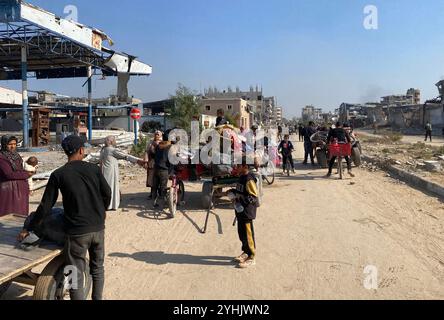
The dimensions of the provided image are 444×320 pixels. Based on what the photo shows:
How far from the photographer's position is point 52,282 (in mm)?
3809

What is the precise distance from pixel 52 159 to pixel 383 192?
45.7 feet

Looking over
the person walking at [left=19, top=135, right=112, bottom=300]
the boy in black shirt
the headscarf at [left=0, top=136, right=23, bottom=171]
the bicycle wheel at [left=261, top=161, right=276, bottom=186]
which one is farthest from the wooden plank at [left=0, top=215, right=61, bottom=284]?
the bicycle wheel at [left=261, top=161, right=276, bottom=186]

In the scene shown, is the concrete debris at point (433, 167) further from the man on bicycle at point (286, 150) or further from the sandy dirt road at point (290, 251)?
the man on bicycle at point (286, 150)

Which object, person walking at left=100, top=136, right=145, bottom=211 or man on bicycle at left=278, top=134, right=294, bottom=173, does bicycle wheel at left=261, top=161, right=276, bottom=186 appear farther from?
person walking at left=100, top=136, right=145, bottom=211

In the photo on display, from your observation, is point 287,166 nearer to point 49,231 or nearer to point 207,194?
point 207,194

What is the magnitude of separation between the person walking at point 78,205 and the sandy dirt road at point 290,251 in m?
0.93

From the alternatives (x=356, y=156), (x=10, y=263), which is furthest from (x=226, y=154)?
(x=356, y=156)

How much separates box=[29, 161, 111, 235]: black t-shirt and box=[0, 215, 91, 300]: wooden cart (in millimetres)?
265

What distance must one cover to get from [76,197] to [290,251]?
3.46m

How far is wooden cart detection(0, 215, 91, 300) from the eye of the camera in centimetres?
352

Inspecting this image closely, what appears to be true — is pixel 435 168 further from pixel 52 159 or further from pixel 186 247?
pixel 52 159

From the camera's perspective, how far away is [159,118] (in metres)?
51.8

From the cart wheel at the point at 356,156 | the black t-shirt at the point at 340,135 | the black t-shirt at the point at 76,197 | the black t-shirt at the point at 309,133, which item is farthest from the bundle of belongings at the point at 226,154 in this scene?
the black t-shirt at the point at 309,133
